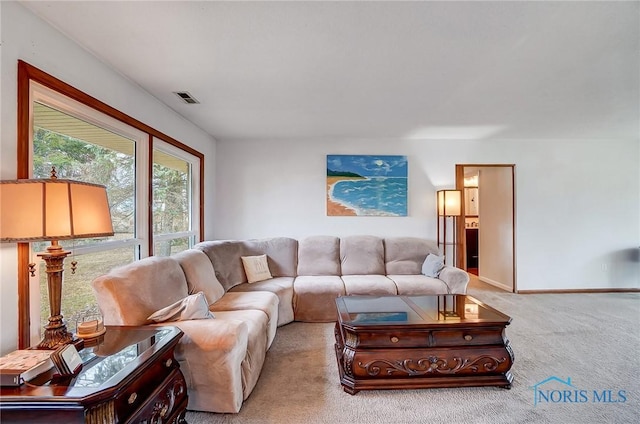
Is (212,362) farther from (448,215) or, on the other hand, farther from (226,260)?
(448,215)

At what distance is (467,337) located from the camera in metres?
2.07

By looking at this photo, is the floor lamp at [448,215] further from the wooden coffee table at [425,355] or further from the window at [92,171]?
the window at [92,171]

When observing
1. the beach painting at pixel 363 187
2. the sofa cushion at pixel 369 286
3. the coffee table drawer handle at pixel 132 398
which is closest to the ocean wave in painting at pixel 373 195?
the beach painting at pixel 363 187

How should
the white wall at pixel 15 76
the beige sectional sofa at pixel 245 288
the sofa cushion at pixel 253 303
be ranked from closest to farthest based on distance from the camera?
1. the white wall at pixel 15 76
2. the beige sectional sofa at pixel 245 288
3. the sofa cushion at pixel 253 303

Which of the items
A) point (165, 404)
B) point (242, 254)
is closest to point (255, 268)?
point (242, 254)

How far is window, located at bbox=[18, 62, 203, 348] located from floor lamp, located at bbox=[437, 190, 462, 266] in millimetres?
3668

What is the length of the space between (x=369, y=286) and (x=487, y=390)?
5.07 feet

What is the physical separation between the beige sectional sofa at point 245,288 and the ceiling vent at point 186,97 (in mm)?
1548

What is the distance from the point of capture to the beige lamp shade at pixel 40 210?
1.18 meters

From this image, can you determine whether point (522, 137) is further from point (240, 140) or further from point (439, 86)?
point (240, 140)

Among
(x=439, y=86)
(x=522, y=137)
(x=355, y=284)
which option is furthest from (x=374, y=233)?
(x=522, y=137)

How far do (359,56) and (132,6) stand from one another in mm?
1432

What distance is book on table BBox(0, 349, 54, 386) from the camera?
1074 mm

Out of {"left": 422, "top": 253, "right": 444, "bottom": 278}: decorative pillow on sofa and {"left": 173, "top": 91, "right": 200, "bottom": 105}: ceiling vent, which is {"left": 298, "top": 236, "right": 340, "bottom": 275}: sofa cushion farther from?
{"left": 173, "top": 91, "right": 200, "bottom": 105}: ceiling vent
